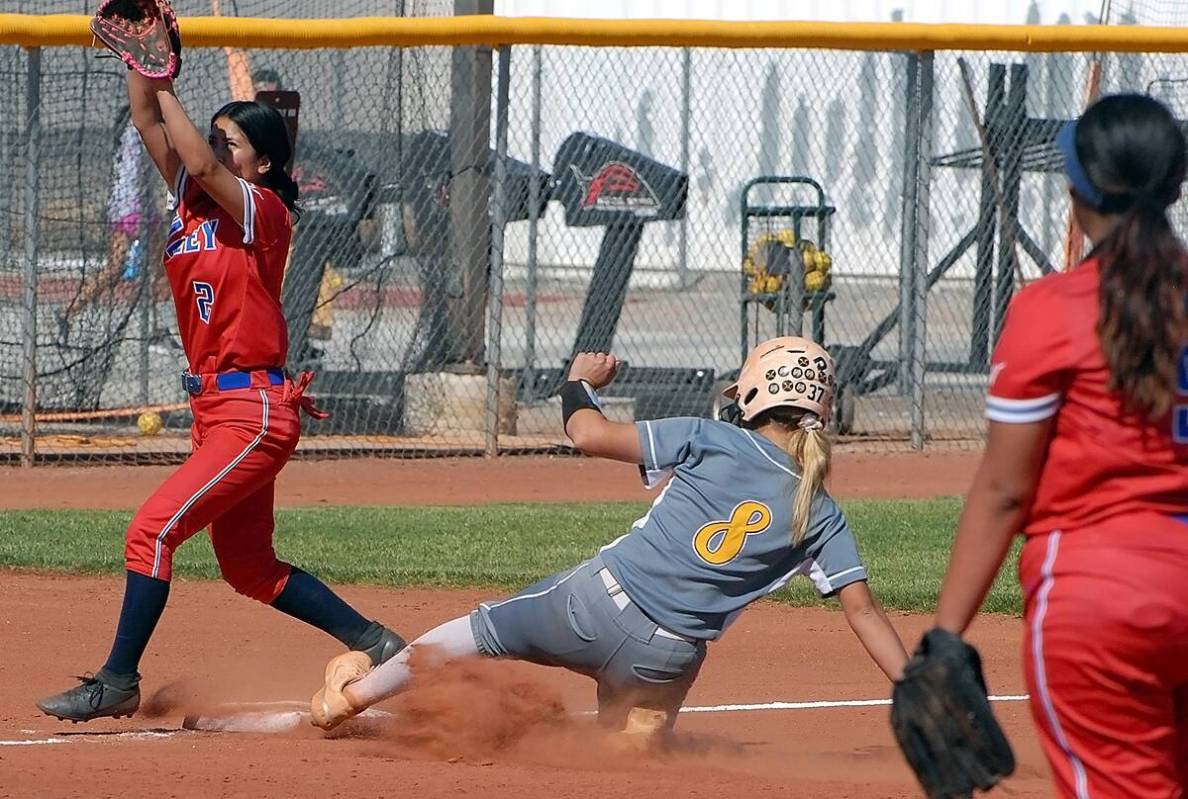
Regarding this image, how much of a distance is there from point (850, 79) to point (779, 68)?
51.1 inches

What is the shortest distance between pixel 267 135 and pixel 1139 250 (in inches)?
124

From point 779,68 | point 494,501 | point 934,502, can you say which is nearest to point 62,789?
point 494,501

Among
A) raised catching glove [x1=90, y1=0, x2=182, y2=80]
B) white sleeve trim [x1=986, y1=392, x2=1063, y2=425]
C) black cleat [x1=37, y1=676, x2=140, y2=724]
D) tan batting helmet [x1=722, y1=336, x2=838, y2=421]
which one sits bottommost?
black cleat [x1=37, y1=676, x2=140, y2=724]

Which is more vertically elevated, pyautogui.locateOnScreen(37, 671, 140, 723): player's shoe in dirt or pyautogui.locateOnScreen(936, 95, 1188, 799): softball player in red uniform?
pyautogui.locateOnScreen(936, 95, 1188, 799): softball player in red uniform

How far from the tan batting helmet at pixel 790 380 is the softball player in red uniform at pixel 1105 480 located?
5.58ft

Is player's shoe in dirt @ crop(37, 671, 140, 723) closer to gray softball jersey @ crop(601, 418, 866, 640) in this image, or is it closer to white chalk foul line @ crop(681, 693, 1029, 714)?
gray softball jersey @ crop(601, 418, 866, 640)

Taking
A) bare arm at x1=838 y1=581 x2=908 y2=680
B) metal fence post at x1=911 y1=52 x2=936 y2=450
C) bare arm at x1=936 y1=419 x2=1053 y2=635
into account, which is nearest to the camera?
bare arm at x1=936 y1=419 x2=1053 y2=635

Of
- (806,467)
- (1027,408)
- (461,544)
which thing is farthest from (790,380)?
(461,544)

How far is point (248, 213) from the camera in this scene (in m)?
4.82

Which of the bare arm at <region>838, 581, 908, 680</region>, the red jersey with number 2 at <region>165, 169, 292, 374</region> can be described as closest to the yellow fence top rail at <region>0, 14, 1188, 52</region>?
the red jersey with number 2 at <region>165, 169, 292, 374</region>

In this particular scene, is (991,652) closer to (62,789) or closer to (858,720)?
(858,720)

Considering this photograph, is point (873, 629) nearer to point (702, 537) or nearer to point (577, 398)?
point (702, 537)

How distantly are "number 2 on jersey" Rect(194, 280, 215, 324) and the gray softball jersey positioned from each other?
1373 millimetres

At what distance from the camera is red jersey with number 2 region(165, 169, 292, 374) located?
4.87 metres
